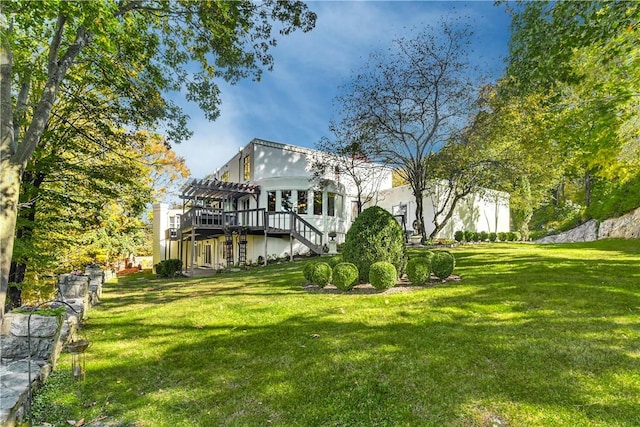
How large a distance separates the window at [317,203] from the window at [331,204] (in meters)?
0.64

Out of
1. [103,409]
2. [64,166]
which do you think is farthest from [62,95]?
[103,409]

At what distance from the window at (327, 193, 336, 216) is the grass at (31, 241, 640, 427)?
45.3 ft

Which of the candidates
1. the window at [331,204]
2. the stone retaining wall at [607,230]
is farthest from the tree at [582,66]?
the window at [331,204]

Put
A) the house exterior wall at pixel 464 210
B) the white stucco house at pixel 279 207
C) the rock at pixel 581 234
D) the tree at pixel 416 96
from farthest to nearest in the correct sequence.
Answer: the house exterior wall at pixel 464 210 < the rock at pixel 581 234 < the white stucco house at pixel 279 207 < the tree at pixel 416 96

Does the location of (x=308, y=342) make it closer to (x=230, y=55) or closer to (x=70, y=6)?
(x=70, y=6)

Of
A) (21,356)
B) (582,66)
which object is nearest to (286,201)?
(582,66)

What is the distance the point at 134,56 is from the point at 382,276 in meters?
Result: 7.32

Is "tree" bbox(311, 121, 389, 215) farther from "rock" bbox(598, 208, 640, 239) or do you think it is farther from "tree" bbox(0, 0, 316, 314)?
"rock" bbox(598, 208, 640, 239)

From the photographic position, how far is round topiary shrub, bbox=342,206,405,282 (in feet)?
26.2

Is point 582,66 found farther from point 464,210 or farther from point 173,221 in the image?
point 173,221

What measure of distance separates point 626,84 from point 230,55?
9.26 metres

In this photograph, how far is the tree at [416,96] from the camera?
14.1 metres

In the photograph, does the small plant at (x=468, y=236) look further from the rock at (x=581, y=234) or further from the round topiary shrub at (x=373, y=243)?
the round topiary shrub at (x=373, y=243)

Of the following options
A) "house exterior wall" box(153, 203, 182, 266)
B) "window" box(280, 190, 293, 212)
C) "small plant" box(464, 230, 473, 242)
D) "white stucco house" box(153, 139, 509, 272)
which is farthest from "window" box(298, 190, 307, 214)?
"house exterior wall" box(153, 203, 182, 266)
